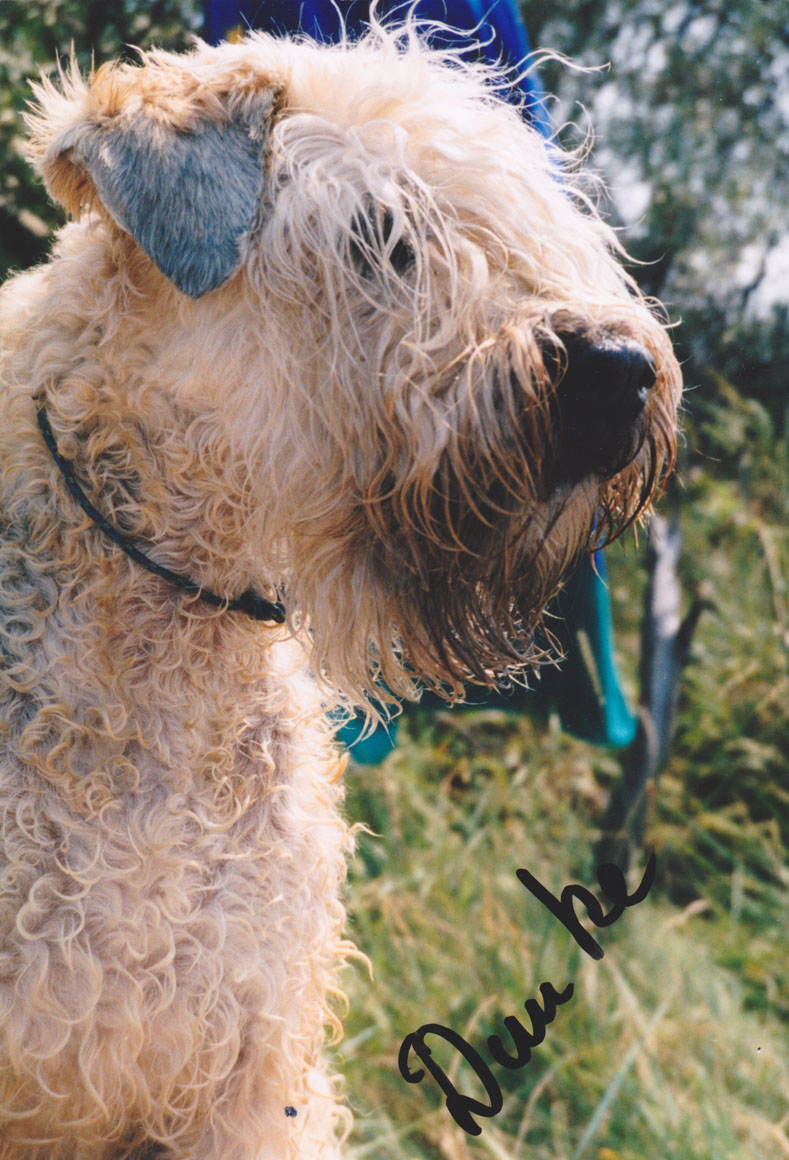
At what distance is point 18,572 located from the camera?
1.84 m

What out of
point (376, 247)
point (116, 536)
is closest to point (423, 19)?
point (376, 247)

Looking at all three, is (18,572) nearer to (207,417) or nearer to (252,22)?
(207,417)

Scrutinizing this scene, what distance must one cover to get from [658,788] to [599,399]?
3189 mm

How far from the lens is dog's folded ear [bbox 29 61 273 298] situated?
1686 mm

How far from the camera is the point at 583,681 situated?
9.89 feet

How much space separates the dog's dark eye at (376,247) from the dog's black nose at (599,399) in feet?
1.08

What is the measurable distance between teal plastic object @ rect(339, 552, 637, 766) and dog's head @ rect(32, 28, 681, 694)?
833 millimetres

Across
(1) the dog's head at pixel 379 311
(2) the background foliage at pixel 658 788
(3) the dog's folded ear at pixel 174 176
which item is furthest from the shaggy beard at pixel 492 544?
(2) the background foliage at pixel 658 788

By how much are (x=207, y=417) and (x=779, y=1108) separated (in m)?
2.61

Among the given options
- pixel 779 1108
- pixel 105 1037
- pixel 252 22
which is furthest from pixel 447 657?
pixel 779 1108

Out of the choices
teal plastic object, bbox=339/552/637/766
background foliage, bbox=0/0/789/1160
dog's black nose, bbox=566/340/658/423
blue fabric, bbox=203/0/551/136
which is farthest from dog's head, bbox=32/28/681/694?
background foliage, bbox=0/0/789/1160

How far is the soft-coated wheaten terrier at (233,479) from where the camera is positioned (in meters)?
1.71
